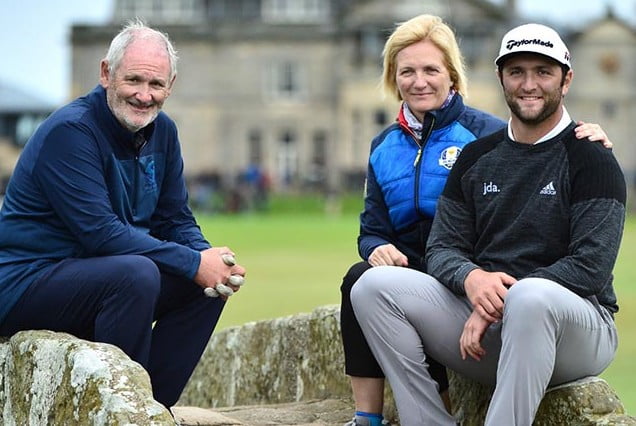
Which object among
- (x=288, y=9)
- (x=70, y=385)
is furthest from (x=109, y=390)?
(x=288, y=9)

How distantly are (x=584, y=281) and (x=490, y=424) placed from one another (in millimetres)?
601

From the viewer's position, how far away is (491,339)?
4809mm

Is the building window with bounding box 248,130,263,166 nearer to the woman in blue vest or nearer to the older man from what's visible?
the woman in blue vest

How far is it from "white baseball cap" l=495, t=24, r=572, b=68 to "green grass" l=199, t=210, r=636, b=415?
4.50 m

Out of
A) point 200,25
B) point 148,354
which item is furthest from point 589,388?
point 200,25

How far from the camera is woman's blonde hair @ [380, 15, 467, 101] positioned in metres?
5.71

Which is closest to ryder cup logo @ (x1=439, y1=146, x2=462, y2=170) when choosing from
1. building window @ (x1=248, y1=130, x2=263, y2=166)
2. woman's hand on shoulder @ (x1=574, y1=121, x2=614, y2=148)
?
woman's hand on shoulder @ (x1=574, y1=121, x2=614, y2=148)

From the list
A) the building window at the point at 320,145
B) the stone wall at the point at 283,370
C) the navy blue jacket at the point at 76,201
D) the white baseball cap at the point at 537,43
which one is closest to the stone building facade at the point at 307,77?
the building window at the point at 320,145

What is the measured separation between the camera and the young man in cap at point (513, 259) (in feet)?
15.1

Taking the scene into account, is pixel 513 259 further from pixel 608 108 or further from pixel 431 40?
pixel 608 108

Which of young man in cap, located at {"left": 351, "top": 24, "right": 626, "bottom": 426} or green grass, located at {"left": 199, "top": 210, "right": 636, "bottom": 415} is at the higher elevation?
young man in cap, located at {"left": 351, "top": 24, "right": 626, "bottom": 426}

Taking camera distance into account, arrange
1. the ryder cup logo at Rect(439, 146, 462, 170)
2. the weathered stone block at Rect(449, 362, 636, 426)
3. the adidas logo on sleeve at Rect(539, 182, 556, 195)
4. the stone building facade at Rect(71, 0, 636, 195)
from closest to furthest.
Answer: the weathered stone block at Rect(449, 362, 636, 426) → the adidas logo on sleeve at Rect(539, 182, 556, 195) → the ryder cup logo at Rect(439, 146, 462, 170) → the stone building facade at Rect(71, 0, 636, 195)

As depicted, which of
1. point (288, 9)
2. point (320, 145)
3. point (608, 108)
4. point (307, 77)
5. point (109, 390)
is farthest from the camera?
point (288, 9)

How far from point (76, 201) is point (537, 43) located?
1.81m
